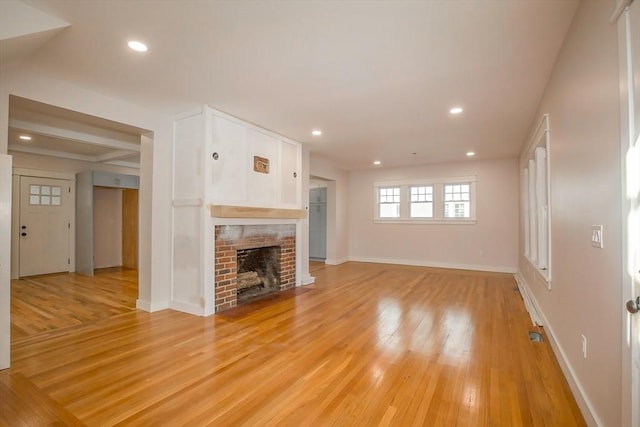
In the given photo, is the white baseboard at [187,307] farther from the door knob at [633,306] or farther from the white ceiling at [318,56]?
the door knob at [633,306]

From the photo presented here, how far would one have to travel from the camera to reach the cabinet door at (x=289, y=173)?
5.08 meters

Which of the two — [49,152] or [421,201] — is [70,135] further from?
[421,201]

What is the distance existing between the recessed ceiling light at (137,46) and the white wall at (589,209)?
3.03 m

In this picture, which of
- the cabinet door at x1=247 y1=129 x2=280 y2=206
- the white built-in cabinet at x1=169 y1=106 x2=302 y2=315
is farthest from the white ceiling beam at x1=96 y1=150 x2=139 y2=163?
the cabinet door at x1=247 y1=129 x2=280 y2=206

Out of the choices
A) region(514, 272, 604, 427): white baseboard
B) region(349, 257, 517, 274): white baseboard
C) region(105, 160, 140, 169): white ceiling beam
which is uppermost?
region(105, 160, 140, 169): white ceiling beam

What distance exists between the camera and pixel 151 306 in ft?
12.7

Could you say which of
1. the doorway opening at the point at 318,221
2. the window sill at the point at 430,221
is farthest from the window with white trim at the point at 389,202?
the doorway opening at the point at 318,221

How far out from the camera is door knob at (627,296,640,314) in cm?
117

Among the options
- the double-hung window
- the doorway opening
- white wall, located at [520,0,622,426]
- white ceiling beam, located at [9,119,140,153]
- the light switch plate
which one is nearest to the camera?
white wall, located at [520,0,622,426]

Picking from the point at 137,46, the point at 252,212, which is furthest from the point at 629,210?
the point at 252,212

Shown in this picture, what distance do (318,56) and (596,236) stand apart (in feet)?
7.65

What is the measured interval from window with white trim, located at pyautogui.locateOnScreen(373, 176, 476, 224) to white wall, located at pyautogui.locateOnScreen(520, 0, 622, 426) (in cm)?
478

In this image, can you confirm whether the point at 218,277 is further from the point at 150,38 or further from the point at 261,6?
the point at 261,6

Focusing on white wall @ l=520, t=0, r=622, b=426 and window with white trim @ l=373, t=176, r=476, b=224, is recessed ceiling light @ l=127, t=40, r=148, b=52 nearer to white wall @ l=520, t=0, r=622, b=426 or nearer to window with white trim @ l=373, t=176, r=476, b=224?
white wall @ l=520, t=0, r=622, b=426
